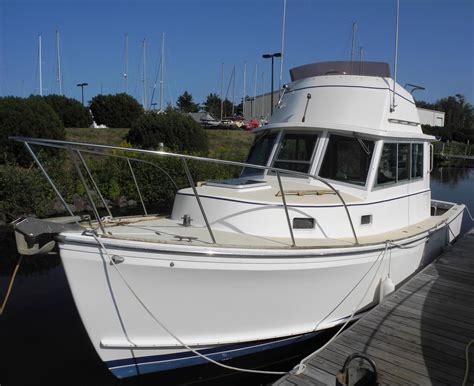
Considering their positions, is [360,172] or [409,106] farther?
[409,106]

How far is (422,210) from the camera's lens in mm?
7672

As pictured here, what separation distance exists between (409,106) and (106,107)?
28.9 meters

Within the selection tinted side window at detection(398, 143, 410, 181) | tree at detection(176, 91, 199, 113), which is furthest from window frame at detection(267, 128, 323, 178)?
tree at detection(176, 91, 199, 113)

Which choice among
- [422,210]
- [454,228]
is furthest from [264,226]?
[454,228]

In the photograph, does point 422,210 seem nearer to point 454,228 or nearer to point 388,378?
point 454,228

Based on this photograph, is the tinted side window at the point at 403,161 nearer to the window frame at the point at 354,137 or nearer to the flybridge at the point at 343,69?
the window frame at the point at 354,137

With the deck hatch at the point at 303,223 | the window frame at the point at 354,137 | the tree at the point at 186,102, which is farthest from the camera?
the tree at the point at 186,102

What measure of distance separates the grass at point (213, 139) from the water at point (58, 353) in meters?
12.3

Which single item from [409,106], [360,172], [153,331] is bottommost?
[153,331]

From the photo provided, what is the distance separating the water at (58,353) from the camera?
5.03 m

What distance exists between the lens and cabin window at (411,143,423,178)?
23.8 feet

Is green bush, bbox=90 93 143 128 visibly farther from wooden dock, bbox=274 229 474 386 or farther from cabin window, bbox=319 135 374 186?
wooden dock, bbox=274 229 474 386

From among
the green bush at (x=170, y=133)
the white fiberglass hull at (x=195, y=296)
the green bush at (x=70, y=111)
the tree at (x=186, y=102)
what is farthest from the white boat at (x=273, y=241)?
the tree at (x=186, y=102)

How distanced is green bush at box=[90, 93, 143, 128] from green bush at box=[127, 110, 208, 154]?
10733mm
